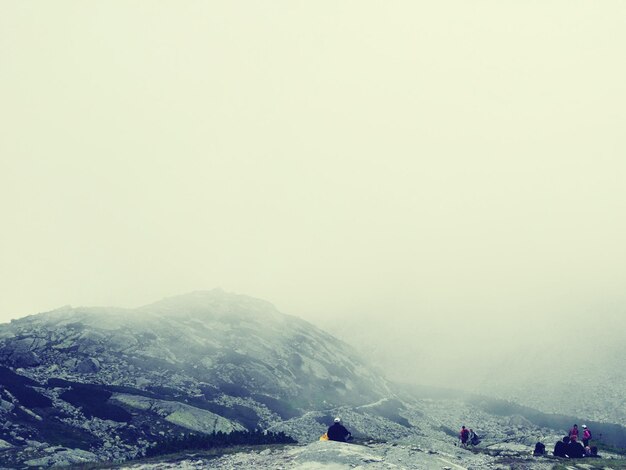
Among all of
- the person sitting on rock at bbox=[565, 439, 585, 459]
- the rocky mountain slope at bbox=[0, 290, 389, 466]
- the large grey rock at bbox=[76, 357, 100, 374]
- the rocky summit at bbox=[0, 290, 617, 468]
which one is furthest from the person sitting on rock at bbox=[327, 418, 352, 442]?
the large grey rock at bbox=[76, 357, 100, 374]

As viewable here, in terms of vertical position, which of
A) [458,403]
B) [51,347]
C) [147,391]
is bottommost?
[458,403]

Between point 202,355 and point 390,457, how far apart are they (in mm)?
92830

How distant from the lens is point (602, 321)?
17212cm

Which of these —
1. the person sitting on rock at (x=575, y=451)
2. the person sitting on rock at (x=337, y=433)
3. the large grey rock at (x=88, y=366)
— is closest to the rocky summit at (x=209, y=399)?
the large grey rock at (x=88, y=366)

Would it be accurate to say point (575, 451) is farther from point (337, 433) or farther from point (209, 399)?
point (209, 399)

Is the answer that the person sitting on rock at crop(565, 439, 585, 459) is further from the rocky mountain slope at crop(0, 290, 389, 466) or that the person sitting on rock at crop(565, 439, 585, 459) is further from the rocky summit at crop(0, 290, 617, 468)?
the rocky mountain slope at crop(0, 290, 389, 466)

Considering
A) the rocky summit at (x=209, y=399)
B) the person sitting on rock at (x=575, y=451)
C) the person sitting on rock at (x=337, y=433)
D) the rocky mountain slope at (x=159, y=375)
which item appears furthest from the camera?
the rocky mountain slope at (x=159, y=375)

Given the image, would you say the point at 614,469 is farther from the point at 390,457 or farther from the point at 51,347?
the point at 51,347

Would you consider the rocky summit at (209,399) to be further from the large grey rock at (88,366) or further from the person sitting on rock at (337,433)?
the person sitting on rock at (337,433)

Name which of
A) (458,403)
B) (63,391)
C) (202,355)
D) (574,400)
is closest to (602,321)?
(574,400)

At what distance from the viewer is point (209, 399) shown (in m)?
Answer: 91.6

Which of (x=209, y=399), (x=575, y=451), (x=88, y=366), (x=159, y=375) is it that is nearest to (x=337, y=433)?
(x=575, y=451)

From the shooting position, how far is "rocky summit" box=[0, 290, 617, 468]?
32.9 metres

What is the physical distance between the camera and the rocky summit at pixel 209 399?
3288cm
